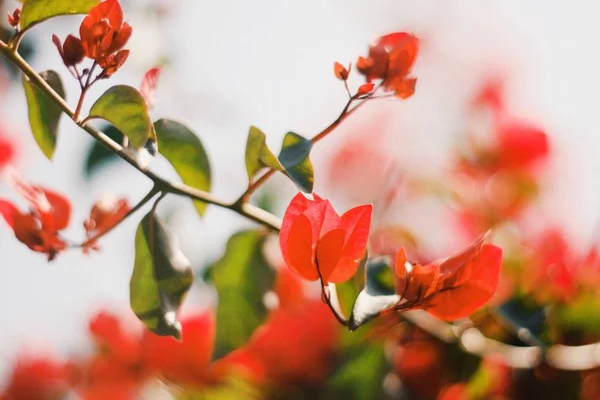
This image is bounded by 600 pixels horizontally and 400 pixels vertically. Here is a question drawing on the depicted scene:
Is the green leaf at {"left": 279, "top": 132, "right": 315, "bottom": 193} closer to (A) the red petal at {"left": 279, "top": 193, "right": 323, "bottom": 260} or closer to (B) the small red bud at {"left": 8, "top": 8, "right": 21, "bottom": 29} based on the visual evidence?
(A) the red petal at {"left": 279, "top": 193, "right": 323, "bottom": 260}

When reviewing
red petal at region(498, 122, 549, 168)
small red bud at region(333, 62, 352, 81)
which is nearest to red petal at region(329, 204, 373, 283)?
small red bud at region(333, 62, 352, 81)

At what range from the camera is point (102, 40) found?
446 mm

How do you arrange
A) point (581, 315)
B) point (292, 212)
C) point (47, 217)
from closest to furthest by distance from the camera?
point (292, 212) → point (47, 217) → point (581, 315)

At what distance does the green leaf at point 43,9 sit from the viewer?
0.46 m

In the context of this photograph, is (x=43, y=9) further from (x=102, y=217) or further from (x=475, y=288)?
(x=475, y=288)

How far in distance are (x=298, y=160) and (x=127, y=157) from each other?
12 centimetres

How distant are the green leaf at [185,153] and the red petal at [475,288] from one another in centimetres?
22

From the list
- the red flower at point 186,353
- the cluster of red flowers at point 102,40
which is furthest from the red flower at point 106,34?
the red flower at point 186,353

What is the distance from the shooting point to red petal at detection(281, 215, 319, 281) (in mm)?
414

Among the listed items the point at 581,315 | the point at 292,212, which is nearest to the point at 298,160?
the point at 292,212

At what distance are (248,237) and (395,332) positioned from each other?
27 cm

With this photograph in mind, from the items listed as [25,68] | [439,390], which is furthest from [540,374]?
[25,68]

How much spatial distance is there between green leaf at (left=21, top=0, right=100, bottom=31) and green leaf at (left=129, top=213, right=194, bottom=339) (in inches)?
6.2

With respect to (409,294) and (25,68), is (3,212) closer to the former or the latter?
(25,68)
